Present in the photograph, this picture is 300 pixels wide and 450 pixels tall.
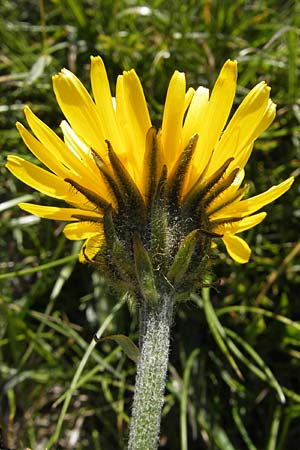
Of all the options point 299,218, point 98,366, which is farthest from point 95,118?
point 299,218

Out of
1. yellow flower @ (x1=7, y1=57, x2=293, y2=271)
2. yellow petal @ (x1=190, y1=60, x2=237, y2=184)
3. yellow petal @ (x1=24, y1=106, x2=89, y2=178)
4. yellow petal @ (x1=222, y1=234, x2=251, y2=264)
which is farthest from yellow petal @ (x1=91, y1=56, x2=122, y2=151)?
yellow petal @ (x1=222, y1=234, x2=251, y2=264)

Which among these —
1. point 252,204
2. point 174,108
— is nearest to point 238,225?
point 252,204

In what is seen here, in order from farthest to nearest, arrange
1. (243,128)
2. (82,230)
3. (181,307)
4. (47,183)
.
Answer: (181,307) → (82,230) → (47,183) → (243,128)

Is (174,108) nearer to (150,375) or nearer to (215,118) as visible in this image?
(215,118)

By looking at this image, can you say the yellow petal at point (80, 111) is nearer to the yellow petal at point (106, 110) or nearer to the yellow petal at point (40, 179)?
the yellow petal at point (106, 110)

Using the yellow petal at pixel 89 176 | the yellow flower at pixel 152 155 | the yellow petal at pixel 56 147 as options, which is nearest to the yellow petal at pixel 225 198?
the yellow flower at pixel 152 155

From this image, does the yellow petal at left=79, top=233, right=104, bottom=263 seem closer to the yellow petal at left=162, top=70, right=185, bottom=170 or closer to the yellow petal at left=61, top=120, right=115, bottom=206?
the yellow petal at left=61, top=120, right=115, bottom=206
